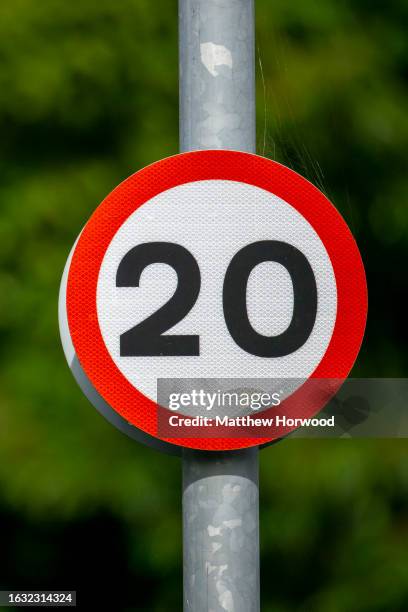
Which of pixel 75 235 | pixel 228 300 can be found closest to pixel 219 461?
pixel 228 300

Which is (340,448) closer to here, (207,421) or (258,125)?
(258,125)

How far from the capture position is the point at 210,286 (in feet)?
4.04

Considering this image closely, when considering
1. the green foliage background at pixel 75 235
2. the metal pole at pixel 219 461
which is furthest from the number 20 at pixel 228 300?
the green foliage background at pixel 75 235

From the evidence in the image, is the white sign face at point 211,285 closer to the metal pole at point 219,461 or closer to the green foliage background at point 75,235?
the metal pole at point 219,461

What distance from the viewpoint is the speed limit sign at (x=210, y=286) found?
1.22 meters

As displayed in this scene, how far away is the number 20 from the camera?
1218 mm

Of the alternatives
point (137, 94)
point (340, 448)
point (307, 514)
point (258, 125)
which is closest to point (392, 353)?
point (340, 448)

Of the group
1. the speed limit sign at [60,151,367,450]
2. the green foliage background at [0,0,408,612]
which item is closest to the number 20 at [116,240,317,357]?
the speed limit sign at [60,151,367,450]

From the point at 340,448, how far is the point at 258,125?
0.72 meters

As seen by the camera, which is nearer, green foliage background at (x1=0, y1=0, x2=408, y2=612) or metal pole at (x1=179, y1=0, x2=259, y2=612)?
metal pole at (x1=179, y1=0, x2=259, y2=612)

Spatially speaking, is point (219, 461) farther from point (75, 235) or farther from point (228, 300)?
point (75, 235)

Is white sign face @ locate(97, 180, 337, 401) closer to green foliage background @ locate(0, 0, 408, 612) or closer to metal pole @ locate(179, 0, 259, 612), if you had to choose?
metal pole @ locate(179, 0, 259, 612)

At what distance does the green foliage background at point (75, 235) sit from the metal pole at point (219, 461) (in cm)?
95

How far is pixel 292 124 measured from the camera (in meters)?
2.32
